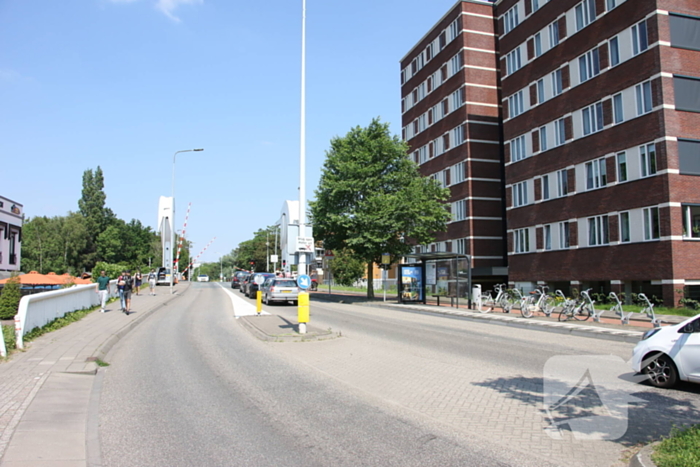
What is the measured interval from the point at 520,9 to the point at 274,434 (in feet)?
132

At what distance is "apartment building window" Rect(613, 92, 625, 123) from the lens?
2939 centimetres

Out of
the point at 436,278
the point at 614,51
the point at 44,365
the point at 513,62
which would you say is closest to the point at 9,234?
the point at 436,278

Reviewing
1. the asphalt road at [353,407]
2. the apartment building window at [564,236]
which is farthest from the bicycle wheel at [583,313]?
the apartment building window at [564,236]

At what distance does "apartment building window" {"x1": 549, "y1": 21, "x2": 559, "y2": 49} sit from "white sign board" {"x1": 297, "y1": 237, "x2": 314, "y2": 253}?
27355mm

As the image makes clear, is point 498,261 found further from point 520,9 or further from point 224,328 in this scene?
point 224,328

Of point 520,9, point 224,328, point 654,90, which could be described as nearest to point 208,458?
point 224,328

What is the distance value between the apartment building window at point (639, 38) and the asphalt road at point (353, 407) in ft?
67.4

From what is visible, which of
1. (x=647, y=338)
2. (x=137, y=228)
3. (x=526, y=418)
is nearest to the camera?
(x=526, y=418)

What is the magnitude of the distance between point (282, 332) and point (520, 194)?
27.6 metres

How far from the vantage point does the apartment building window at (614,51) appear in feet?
97.9

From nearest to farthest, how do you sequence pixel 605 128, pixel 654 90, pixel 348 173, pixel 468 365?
pixel 468 365, pixel 654 90, pixel 605 128, pixel 348 173

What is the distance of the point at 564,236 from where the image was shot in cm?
3403

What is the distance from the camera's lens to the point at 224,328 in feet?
60.5

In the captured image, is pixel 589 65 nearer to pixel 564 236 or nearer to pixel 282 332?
pixel 564 236
